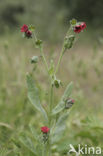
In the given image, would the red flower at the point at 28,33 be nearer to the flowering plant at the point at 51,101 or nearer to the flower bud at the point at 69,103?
the flowering plant at the point at 51,101

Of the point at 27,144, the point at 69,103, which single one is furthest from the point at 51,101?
the point at 27,144

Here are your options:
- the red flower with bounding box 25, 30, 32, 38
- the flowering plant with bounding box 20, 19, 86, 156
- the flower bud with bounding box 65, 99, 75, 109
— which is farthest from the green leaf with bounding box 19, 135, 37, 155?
the red flower with bounding box 25, 30, 32, 38

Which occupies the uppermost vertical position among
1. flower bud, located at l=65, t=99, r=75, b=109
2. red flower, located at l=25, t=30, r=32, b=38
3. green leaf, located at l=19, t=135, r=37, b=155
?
red flower, located at l=25, t=30, r=32, b=38

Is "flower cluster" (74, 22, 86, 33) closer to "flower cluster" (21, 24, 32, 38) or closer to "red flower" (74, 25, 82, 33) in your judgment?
"red flower" (74, 25, 82, 33)

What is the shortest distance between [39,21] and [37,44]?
229 inches

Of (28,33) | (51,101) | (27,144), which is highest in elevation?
(28,33)

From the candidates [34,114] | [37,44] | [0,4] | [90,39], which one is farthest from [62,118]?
[0,4]

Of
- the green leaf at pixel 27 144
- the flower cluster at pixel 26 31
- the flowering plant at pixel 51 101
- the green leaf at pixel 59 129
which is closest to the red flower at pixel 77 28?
the flowering plant at pixel 51 101

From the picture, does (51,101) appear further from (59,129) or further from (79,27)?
(79,27)

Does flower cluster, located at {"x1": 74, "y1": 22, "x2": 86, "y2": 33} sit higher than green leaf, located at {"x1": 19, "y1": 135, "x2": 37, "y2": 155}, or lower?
higher

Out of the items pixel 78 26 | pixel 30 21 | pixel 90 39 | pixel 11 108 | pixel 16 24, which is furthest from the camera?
pixel 16 24

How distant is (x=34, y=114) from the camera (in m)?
1.73

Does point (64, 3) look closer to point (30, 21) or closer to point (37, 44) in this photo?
point (30, 21)

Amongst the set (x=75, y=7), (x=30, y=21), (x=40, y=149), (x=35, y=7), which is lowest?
(x=40, y=149)
